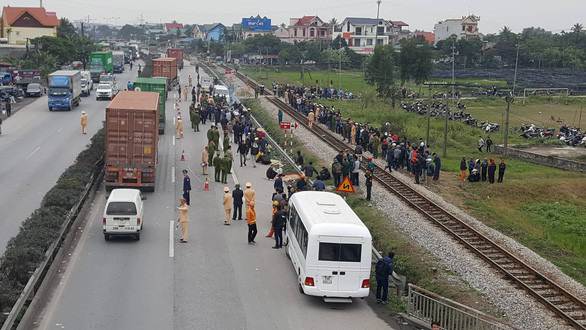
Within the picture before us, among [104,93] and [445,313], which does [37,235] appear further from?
[104,93]

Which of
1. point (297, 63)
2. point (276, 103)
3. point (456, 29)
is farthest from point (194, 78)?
point (456, 29)

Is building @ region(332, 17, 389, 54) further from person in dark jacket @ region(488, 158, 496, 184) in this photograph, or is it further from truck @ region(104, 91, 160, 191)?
truck @ region(104, 91, 160, 191)

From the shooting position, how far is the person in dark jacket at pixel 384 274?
66.2 ft

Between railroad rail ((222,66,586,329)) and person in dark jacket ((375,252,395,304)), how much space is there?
3.73 m

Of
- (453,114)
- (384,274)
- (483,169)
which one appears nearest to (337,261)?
(384,274)

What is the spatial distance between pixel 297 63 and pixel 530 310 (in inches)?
4975

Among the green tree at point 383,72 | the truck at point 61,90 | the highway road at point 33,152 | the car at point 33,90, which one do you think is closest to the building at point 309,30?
the green tree at point 383,72

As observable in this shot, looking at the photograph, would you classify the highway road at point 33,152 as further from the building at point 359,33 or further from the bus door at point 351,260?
the building at point 359,33

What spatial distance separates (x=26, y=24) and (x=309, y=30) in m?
71.7

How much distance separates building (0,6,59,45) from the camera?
13062cm

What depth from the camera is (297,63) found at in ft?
472

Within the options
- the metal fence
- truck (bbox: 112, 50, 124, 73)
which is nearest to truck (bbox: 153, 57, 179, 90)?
truck (bbox: 112, 50, 124, 73)

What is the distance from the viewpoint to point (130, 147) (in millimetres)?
31953

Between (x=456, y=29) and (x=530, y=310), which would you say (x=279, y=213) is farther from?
(x=456, y=29)
